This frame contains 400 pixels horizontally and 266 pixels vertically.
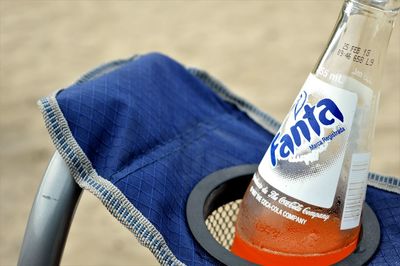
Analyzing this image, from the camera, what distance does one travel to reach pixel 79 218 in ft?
5.23

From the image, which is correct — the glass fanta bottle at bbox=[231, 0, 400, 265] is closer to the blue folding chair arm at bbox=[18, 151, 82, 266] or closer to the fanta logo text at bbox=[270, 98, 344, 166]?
the fanta logo text at bbox=[270, 98, 344, 166]

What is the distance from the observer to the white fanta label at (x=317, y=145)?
567mm

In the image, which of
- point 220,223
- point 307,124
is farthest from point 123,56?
point 307,124

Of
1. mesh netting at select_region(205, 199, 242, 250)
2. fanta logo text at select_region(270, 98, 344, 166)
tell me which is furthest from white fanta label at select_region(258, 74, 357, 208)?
mesh netting at select_region(205, 199, 242, 250)

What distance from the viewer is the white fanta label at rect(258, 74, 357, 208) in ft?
1.86

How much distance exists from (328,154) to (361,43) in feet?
0.34

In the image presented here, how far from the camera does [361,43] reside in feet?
1.86

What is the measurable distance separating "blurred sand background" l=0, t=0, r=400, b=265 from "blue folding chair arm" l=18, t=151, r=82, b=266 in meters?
0.81

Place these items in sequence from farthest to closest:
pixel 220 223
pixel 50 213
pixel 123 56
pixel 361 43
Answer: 1. pixel 123 56
2. pixel 220 223
3. pixel 50 213
4. pixel 361 43

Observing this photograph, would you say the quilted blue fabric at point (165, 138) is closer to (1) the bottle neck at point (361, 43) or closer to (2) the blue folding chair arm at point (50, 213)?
(2) the blue folding chair arm at point (50, 213)

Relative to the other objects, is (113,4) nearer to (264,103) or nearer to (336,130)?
(264,103)

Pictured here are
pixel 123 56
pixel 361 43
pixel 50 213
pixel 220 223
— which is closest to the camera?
pixel 361 43

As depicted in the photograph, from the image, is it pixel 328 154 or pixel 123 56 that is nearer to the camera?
pixel 328 154

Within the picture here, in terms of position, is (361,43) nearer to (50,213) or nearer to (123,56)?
(50,213)
